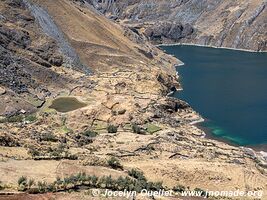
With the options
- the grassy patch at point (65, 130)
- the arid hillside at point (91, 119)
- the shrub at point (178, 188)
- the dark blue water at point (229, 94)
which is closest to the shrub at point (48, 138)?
the arid hillside at point (91, 119)

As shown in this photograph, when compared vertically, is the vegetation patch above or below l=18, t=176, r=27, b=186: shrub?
above

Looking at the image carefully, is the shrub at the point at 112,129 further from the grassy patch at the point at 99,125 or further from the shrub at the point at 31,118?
the shrub at the point at 31,118

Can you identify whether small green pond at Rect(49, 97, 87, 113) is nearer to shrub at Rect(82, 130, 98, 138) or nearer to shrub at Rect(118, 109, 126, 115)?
shrub at Rect(118, 109, 126, 115)

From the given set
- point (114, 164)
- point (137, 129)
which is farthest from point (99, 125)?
point (114, 164)

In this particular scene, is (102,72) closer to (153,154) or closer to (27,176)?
(153,154)

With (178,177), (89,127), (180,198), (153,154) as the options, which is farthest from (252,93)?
(180,198)

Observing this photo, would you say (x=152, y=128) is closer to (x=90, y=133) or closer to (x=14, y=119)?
(x=90, y=133)

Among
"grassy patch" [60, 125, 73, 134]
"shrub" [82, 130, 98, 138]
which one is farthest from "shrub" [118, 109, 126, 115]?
Result: "grassy patch" [60, 125, 73, 134]
